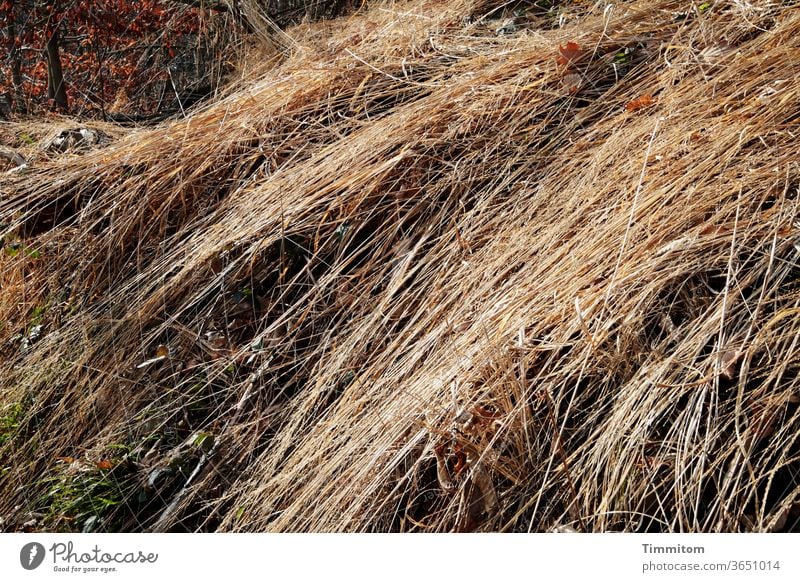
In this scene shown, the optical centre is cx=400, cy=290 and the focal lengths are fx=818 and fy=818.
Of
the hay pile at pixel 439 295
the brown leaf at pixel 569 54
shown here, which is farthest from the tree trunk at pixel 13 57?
the brown leaf at pixel 569 54

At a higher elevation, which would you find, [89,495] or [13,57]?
[13,57]

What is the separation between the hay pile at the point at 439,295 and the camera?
1656 millimetres

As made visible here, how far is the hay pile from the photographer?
166cm

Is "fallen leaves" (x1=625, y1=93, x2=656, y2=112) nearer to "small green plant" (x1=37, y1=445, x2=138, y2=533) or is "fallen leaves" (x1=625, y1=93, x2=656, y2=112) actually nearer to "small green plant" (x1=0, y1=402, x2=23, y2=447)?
"small green plant" (x1=37, y1=445, x2=138, y2=533)

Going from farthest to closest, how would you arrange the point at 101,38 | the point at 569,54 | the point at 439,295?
1. the point at 101,38
2. the point at 569,54
3. the point at 439,295

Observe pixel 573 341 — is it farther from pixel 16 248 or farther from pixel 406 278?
pixel 16 248

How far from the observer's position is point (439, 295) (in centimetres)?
215

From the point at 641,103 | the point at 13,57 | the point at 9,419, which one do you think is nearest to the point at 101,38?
the point at 13,57

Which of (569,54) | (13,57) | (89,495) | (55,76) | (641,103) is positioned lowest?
(89,495)

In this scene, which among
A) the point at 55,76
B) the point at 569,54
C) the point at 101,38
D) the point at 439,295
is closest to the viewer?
the point at 439,295

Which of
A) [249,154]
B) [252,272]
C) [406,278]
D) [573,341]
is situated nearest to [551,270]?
[573,341]

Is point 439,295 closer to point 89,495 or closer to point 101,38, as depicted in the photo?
point 89,495

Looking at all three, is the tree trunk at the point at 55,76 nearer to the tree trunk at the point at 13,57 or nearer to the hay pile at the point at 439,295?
the tree trunk at the point at 13,57

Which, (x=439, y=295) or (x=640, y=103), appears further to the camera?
(x=640, y=103)
